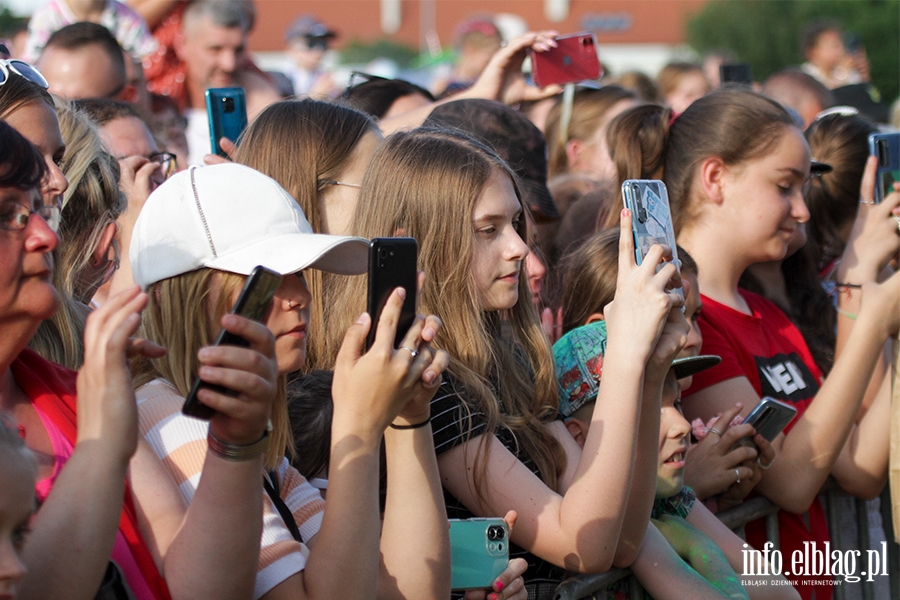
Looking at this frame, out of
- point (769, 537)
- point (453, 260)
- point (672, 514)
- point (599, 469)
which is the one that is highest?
point (453, 260)

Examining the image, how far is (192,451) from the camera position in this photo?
192 cm

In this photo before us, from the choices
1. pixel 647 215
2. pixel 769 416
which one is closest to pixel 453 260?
pixel 647 215

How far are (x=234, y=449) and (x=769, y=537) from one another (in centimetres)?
230

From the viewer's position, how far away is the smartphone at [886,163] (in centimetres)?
409

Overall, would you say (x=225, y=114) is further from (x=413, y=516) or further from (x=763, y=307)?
(x=763, y=307)

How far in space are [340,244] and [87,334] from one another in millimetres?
583

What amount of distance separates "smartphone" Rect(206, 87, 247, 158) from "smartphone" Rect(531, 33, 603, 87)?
4.94 ft

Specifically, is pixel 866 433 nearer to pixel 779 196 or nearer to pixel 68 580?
pixel 779 196

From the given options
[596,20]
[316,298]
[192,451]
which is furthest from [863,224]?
[596,20]

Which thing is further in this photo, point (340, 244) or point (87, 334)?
point (340, 244)

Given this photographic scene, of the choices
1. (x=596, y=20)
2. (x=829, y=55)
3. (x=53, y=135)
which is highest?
(x=53, y=135)

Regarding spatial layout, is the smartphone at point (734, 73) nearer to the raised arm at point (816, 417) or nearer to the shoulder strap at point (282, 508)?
the raised arm at point (816, 417)

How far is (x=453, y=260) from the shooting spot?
8.51 feet

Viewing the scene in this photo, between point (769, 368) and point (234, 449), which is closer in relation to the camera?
point (234, 449)
